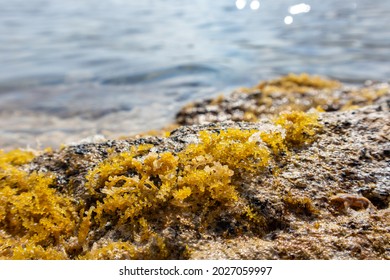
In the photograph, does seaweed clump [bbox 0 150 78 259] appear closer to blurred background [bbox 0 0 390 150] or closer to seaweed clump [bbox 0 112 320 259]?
seaweed clump [bbox 0 112 320 259]

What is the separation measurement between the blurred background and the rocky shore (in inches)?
111

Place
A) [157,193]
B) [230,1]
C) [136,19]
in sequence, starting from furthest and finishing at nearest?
[230,1]
[136,19]
[157,193]

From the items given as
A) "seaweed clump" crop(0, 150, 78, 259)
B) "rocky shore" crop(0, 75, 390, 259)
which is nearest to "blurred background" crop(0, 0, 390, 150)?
"seaweed clump" crop(0, 150, 78, 259)

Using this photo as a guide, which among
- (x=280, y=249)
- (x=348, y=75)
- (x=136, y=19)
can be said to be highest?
(x=136, y=19)

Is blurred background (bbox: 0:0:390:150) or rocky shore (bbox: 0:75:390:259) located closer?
rocky shore (bbox: 0:75:390:259)

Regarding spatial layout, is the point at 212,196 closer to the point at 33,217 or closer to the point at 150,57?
the point at 33,217

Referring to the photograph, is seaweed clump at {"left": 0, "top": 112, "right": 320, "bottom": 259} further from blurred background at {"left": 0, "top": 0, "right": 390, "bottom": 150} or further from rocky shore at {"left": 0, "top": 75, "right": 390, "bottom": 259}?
blurred background at {"left": 0, "top": 0, "right": 390, "bottom": 150}

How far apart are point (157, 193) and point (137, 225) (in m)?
0.20

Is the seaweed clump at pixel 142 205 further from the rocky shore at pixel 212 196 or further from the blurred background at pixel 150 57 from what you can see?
the blurred background at pixel 150 57

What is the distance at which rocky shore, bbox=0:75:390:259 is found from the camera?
1.92 meters

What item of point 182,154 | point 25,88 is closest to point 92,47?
point 25,88

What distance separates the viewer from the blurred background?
6.40 m
